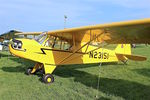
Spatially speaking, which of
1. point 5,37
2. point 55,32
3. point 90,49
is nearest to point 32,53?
point 55,32

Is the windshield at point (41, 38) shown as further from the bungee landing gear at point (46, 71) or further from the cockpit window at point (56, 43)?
the bungee landing gear at point (46, 71)

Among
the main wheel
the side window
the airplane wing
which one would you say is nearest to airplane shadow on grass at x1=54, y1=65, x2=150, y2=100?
the main wheel

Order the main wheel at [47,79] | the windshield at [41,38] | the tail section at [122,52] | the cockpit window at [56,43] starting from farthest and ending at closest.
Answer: the tail section at [122,52] → the cockpit window at [56,43] → the windshield at [41,38] → the main wheel at [47,79]

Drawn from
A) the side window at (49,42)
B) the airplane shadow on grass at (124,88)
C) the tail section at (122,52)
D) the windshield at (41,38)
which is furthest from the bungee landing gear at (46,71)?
the tail section at (122,52)

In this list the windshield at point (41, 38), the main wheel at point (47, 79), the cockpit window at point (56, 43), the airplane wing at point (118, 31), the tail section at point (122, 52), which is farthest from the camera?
the tail section at point (122, 52)

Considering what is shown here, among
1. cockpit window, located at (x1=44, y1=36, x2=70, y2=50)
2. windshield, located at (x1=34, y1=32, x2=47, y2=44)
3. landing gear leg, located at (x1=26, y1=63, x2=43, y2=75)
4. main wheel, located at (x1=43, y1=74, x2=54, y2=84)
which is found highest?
windshield, located at (x1=34, y1=32, x2=47, y2=44)

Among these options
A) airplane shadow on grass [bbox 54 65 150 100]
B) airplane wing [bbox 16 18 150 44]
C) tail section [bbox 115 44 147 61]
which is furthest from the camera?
tail section [bbox 115 44 147 61]

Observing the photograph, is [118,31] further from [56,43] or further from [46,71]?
[46,71]

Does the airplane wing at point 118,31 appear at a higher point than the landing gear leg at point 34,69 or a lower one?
higher

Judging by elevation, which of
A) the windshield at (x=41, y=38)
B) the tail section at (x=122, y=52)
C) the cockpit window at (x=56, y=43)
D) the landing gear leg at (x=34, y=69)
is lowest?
the landing gear leg at (x=34, y=69)

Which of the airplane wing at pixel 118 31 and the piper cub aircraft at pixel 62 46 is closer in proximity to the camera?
the airplane wing at pixel 118 31

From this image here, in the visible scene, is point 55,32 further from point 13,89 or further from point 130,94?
point 130,94

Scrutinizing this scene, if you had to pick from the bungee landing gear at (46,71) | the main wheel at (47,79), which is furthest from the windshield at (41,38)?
the main wheel at (47,79)

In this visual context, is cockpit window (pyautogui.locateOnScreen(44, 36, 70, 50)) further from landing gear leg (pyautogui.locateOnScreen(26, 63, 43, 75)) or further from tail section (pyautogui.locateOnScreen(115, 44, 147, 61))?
tail section (pyautogui.locateOnScreen(115, 44, 147, 61))
